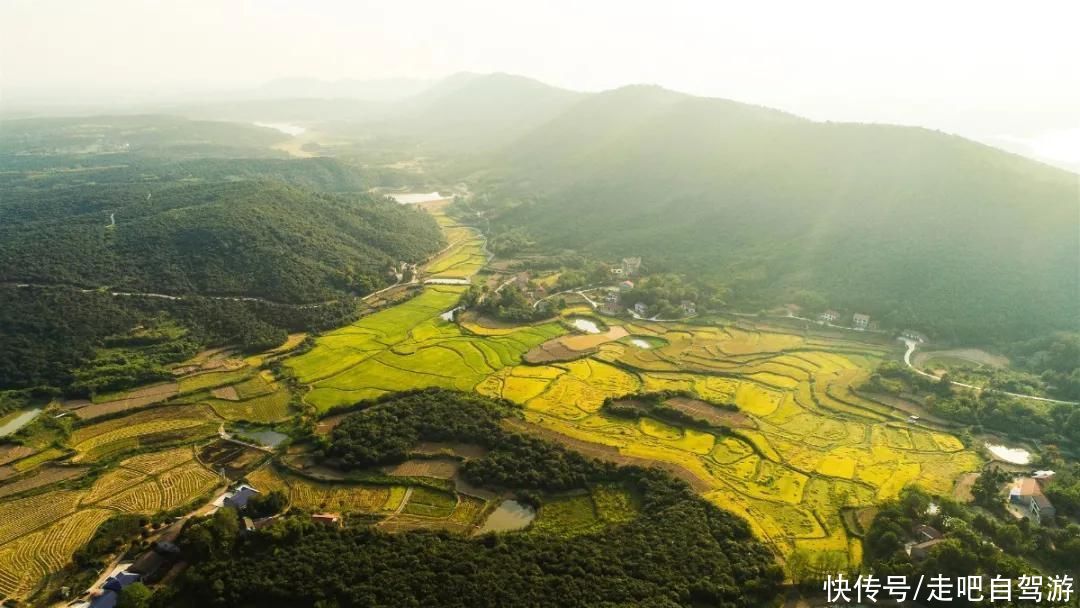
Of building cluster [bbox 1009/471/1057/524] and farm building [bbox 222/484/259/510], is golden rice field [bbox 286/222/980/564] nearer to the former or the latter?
building cluster [bbox 1009/471/1057/524]

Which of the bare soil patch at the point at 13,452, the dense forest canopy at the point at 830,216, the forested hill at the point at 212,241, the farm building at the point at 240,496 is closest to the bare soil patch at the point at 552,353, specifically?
the dense forest canopy at the point at 830,216

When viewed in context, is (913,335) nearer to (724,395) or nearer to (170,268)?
(724,395)

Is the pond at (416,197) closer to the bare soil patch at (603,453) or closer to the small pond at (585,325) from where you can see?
the small pond at (585,325)

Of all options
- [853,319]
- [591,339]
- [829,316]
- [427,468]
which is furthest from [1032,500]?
[427,468]

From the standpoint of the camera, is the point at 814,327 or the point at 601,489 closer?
the point at 601,489

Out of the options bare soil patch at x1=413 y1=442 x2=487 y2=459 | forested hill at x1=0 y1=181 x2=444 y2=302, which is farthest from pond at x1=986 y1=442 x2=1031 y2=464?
forested hill at x1=0 y1=181 x2=444 y2=302

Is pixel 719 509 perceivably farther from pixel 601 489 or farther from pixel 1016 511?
pixel 1016 511

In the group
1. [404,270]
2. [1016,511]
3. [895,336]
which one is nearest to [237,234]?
[404,270]
